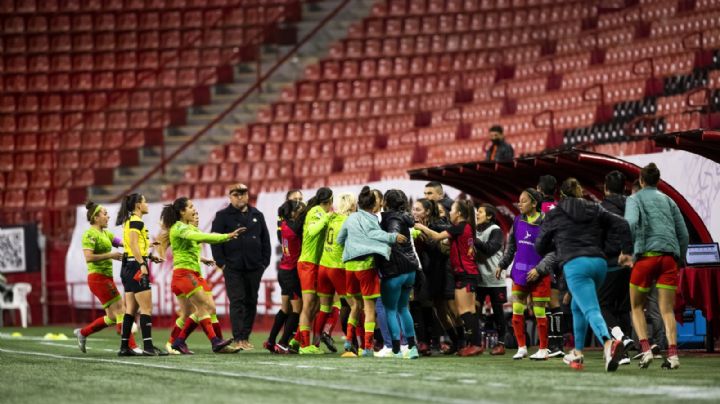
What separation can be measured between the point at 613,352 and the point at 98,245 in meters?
6.59

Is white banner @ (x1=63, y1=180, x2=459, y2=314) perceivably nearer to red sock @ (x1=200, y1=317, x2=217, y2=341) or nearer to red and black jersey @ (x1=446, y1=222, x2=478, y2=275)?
red and black jersey @ (x1=446, y1=222, x2=478, y2=275)

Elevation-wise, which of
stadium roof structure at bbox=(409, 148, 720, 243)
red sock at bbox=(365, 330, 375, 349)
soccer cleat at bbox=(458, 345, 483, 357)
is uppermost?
stadium roof structure at bbox=(409, 148, 720, 243)

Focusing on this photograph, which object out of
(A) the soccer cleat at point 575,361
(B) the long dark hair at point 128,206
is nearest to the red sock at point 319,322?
(B) the long dark hair at point 128,206

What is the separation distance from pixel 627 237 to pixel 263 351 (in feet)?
18.6

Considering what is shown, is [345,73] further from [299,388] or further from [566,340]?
[299,388]

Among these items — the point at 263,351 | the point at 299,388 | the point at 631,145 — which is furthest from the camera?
the point at 631,145

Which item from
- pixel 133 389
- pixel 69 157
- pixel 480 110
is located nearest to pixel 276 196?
pixel 480 110

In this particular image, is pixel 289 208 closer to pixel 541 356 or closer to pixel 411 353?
pixel 411 353

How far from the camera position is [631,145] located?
20.0m

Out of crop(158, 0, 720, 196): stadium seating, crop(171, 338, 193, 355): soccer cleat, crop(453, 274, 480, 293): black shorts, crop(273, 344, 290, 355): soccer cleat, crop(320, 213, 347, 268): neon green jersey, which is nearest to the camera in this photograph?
crop(320, 213, 347, 268): neon green jersey

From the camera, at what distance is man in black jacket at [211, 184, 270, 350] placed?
52.6 feet

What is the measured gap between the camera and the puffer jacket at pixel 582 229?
11.8 metres

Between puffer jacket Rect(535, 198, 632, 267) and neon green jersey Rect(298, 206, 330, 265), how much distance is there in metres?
3.32

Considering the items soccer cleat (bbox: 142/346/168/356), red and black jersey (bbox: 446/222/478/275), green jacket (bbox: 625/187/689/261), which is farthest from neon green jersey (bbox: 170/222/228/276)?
green jacket (bbox: 625/187/689/261)
